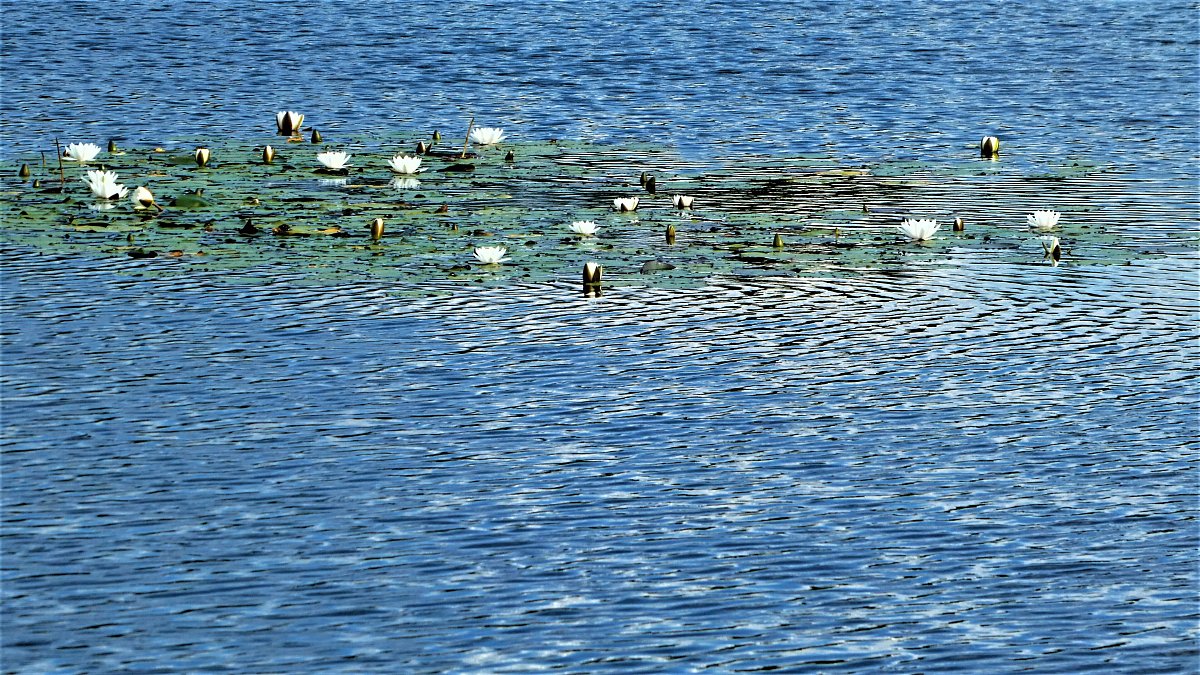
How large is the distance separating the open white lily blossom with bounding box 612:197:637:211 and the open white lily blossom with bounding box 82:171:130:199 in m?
3.04

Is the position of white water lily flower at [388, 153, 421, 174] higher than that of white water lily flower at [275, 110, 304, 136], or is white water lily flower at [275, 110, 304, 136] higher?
white water lily flower at [275, 110, 304, 136]

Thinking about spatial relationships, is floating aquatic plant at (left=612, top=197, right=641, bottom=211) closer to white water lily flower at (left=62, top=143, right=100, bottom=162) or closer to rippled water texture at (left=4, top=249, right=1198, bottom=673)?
rippled water texture at (left=4, top=249, right=1198, bottom=673)

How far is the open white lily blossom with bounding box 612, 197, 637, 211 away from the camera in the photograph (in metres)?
11.2

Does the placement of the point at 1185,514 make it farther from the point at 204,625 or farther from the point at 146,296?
the point at 146,296

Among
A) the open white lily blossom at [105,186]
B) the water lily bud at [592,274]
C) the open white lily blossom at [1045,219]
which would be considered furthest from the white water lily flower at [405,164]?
the open white lily blossom at [1045,219]

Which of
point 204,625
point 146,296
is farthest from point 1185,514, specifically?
point 146,296

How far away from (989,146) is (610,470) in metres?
7.93

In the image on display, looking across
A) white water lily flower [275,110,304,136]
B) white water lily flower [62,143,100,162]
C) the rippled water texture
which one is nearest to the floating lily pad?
white water lily flower [62,143,100,162]

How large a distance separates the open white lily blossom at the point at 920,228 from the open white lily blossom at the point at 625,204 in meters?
1.68

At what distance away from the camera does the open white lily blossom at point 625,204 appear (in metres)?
11.2

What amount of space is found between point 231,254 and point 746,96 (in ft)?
26.6

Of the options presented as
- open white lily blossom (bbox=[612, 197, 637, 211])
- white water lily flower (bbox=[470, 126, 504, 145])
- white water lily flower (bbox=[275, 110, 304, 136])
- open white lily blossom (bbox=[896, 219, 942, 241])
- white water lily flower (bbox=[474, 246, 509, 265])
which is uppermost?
white water lily flower (bbox=[275, 110, 304, 136])

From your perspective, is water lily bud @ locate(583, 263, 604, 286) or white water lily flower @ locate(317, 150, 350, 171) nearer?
water lily bud @ locate(583, 263, 604, 286)

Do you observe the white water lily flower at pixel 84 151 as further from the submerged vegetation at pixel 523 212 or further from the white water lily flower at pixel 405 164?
the white water lily flower at pixel 405 164
